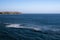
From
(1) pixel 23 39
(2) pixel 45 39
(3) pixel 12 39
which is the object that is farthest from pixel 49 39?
(3) pixel 12 39

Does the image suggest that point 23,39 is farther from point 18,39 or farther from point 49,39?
point 49,39

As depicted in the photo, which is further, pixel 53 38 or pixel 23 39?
pixel 53 38

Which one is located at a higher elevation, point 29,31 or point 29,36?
point 29,36

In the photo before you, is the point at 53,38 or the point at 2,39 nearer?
the point at 2,39

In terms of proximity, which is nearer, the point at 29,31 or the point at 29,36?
the point at 29,36

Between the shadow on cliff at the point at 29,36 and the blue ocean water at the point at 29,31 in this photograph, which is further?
the blue ocean water at the point at 29,31

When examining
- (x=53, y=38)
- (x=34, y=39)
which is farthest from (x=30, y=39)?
(x=53, y=38)

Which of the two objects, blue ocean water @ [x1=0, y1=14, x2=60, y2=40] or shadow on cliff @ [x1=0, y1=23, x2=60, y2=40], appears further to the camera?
blue ocean water @ [x1=0, y1=14, x2=60, y2=40]

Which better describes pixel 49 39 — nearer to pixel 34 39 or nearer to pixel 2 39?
pixel 34 39
